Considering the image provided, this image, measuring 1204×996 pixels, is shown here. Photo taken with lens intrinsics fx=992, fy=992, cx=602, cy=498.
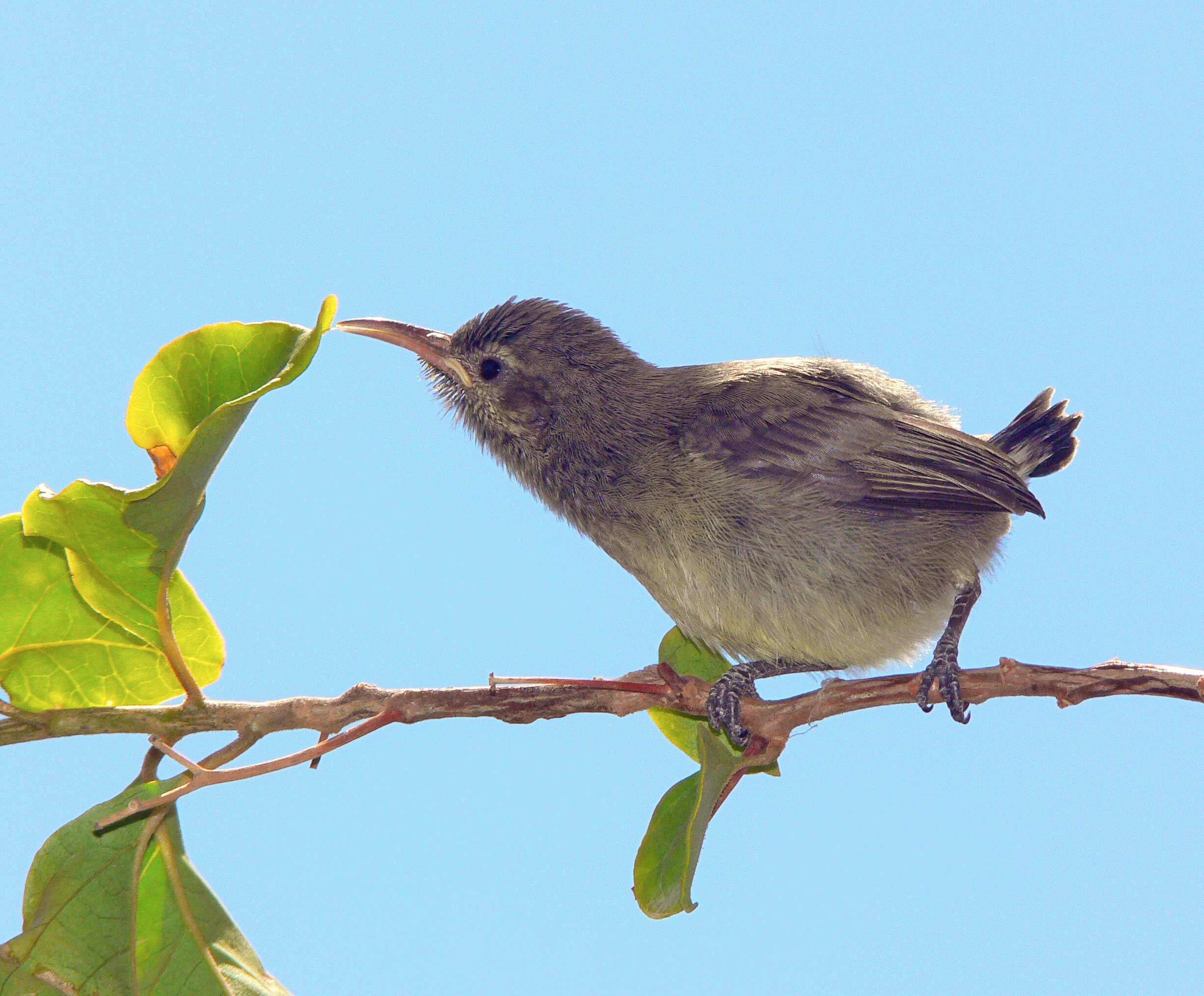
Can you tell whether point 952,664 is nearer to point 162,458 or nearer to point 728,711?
point 728,711

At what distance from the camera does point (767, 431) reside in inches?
152

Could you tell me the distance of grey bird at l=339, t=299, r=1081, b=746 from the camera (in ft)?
11.9

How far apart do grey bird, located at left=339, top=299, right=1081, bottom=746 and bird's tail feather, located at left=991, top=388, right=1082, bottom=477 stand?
0.15m

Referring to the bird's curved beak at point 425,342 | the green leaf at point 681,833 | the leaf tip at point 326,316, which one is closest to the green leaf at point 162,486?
the leaf tip at point 326,316

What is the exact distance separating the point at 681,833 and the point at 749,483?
132cm

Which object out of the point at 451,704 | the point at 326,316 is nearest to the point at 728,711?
the point at 451,704

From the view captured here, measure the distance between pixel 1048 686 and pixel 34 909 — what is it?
2658 millimetres

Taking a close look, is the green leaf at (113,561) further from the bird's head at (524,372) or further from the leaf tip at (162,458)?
the bird's head at (524,372)

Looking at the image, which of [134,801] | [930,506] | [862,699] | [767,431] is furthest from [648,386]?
[134,801]

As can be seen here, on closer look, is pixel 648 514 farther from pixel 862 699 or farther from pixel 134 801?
pixel 134 801

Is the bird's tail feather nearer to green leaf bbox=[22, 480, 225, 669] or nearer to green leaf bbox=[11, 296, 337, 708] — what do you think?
green leaf bbox=[11, 296, 337, 708]

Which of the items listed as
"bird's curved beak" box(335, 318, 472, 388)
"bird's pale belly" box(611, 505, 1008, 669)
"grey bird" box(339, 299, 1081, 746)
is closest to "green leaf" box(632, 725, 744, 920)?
"grey bird" box(339, 299, 1081, 746)

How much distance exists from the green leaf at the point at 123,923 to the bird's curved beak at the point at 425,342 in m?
2.08

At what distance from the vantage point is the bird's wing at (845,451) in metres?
3.78
